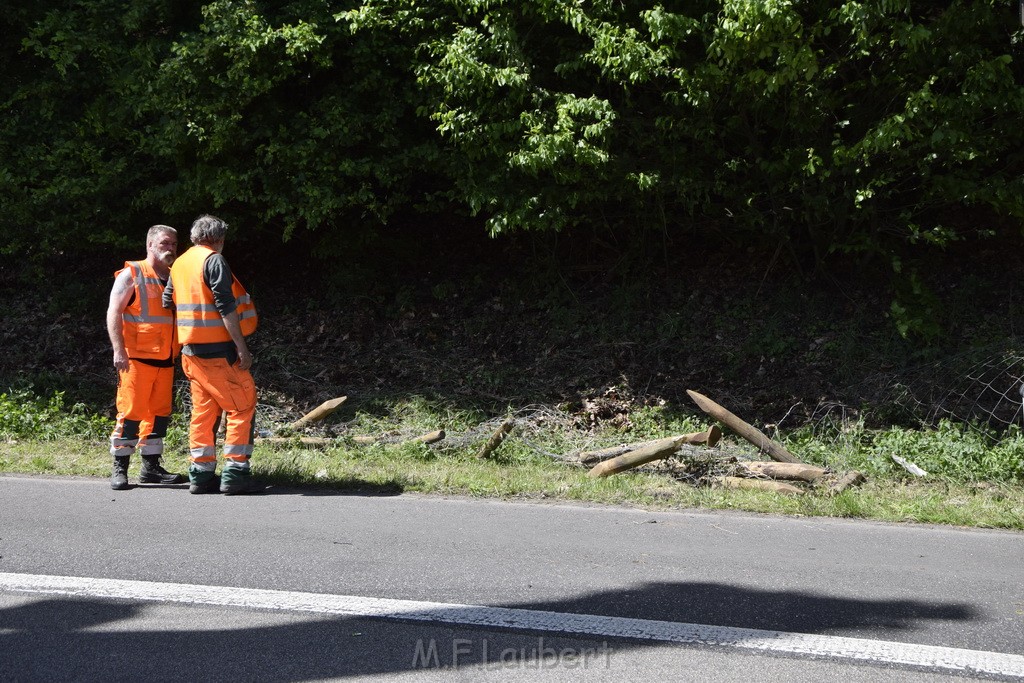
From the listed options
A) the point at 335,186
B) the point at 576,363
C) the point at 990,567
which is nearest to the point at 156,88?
the point at 335,186

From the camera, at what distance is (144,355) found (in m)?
7.22

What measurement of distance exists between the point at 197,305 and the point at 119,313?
0.76m

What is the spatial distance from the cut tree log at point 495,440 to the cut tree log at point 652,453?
1.08m

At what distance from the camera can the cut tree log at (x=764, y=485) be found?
6.86m

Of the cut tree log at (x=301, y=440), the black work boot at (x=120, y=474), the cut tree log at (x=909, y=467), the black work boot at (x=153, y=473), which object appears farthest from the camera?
the cut tree log at (x=301, y=440)

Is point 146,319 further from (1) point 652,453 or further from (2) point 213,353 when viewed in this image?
(1) point 652,453

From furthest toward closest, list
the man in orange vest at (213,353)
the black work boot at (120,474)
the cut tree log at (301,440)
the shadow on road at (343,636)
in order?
the cut tree log at (301,440) → the black work boot at (120,474) → the man in orange vest at (213,353) → the shadow on road at (343,636)

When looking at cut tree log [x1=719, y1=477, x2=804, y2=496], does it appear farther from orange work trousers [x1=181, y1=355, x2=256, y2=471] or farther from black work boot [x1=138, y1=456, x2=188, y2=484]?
black work boot [x1=138, y1=456, x2=188, y2=484]

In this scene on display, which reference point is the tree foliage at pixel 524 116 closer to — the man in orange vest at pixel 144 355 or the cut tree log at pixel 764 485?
the cut tree log at pixel 764 485

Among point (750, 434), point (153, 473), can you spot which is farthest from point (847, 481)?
point (153, 473)

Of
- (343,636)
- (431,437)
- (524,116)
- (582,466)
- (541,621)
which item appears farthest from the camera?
(524,116)

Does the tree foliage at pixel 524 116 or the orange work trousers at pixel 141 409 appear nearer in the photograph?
the orange work trousers at pixel 141 409

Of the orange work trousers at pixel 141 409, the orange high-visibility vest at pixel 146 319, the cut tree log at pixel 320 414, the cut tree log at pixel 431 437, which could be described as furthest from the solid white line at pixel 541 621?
the cut tree log at pixel 320 414

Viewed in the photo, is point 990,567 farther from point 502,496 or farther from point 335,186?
point 335,186
